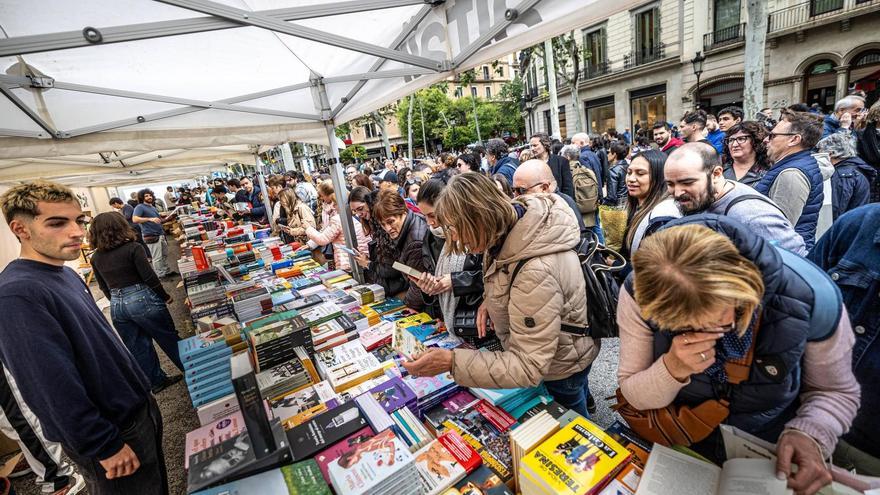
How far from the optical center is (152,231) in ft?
27.1

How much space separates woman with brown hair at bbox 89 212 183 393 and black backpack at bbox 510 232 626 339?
4.03 meters

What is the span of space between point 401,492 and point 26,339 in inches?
70.3

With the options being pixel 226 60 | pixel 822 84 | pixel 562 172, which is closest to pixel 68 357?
pixel 226 60

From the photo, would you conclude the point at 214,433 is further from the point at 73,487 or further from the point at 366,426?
the point at 73,487

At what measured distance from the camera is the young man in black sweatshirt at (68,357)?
1606 mm

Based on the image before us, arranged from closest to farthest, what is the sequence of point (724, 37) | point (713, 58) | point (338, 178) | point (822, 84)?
1. point (338, 178)
2. point (822, 84)
3. point (724, 37)
4. point (713, 58)

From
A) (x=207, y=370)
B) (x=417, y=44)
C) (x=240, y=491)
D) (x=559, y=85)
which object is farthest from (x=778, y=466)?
(x=559, y=85)

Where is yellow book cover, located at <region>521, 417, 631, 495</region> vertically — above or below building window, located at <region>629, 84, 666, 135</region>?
below

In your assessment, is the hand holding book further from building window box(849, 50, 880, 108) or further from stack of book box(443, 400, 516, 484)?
building window box(849, 50, 880, 108)

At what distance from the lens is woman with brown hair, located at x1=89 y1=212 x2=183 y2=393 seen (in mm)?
3584

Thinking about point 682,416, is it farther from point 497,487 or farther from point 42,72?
point 42,72

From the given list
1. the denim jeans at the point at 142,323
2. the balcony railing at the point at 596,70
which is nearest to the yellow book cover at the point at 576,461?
the denim jeans at the point at 142,323

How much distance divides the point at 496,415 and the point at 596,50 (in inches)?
1039

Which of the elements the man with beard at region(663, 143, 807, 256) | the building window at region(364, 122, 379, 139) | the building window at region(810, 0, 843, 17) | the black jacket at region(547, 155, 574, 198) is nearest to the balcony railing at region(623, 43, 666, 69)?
the building window at region(810, 0, 843, 17)
